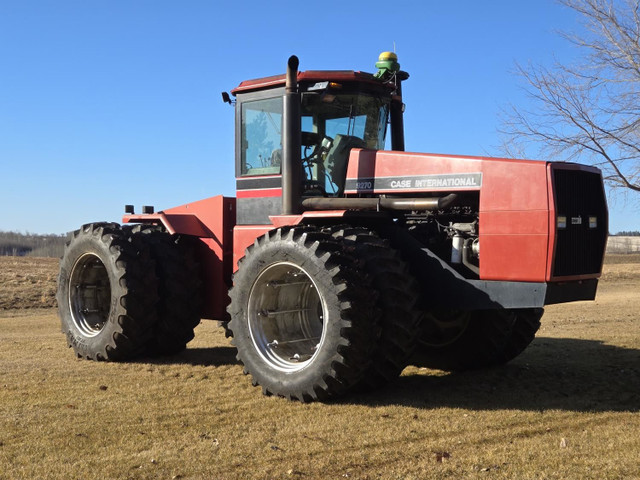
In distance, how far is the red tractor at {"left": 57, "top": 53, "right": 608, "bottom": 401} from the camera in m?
6.52

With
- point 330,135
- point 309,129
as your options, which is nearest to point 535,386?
point 330,135

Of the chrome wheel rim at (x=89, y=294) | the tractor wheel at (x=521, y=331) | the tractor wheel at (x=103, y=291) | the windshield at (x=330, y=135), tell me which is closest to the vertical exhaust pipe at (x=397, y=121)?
the windshield at (x=330, y=135)

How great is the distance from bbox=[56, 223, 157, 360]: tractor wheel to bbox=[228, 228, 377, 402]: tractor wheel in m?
1.71

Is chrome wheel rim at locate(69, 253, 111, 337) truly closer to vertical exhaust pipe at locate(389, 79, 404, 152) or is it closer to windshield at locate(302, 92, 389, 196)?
windshield at locate(302, 92, 389, 196)

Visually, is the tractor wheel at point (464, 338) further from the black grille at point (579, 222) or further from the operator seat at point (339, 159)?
the operator seat at point (339, 159)

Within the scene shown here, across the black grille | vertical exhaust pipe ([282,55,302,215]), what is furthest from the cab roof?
the black grille

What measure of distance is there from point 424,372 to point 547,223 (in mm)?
2833

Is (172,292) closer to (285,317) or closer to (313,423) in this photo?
(285,317)

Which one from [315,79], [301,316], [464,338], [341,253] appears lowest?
[464,338]

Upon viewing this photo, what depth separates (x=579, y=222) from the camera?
6.70 metres

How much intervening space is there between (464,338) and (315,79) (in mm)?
3339

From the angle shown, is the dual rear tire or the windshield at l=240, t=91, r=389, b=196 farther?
the dual rear tire

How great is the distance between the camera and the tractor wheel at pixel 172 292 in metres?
8.93

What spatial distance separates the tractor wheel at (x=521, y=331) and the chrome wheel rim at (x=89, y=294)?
504cm
